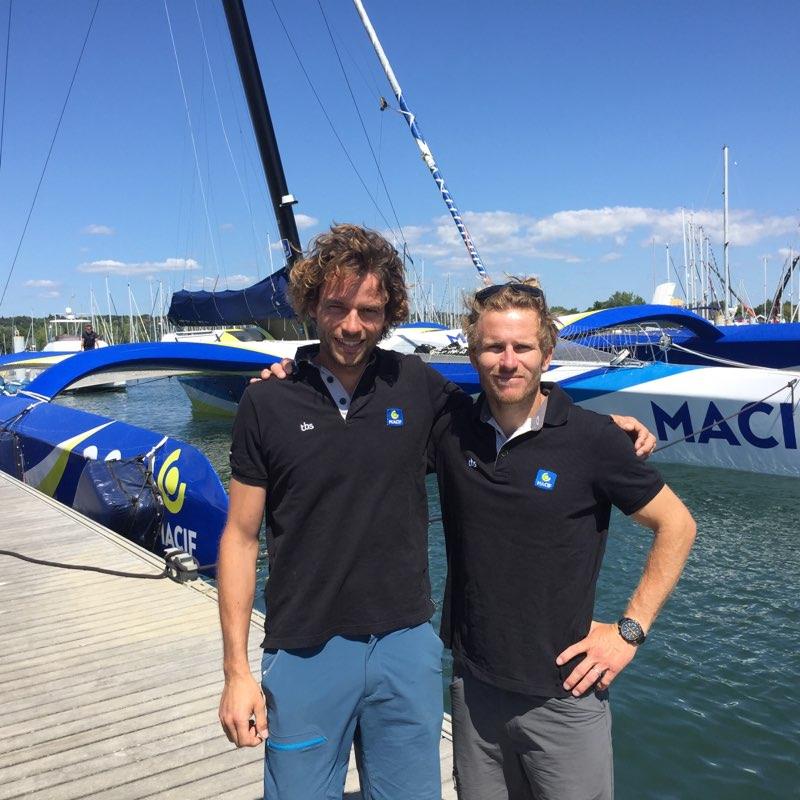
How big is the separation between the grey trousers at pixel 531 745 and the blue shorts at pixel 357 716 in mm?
75

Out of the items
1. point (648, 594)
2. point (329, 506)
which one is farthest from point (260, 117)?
point (648, 594)

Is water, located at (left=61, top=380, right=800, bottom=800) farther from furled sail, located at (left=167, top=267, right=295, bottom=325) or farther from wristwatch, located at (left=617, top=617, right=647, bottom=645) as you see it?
furled sail, located at (left=167, top=267, right=295, bottom=325)

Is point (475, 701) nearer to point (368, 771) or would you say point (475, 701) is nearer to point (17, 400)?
point (368, 771)

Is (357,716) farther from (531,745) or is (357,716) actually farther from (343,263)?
(343,263)

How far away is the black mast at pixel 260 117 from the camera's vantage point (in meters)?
11.3

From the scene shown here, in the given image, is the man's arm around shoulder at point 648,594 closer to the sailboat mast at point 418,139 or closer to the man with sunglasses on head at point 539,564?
the man with sunglasses on head at point 539,564

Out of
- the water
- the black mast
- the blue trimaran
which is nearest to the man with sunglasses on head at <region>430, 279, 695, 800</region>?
the water

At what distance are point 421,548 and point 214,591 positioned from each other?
122 inches

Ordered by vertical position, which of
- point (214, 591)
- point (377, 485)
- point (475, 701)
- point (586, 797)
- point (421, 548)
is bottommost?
point (214, 591)

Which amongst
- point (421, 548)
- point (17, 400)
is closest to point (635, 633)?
point (421, 548)

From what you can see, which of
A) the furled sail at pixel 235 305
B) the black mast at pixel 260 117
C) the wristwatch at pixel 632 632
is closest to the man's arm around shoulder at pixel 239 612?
the wristwatch at pixel 632 632

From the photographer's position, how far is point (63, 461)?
727 cm

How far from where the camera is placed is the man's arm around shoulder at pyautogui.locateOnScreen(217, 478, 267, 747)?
1486mm

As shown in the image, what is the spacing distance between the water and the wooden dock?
118cm
